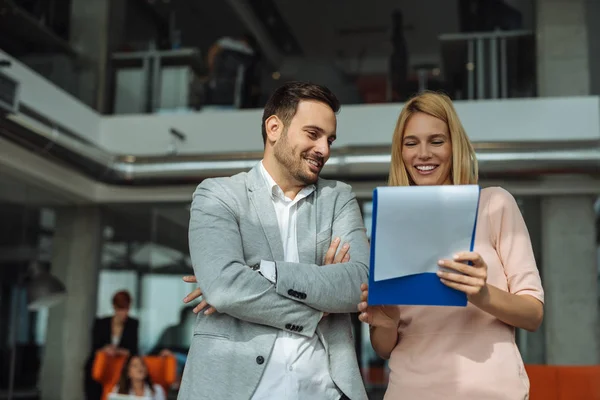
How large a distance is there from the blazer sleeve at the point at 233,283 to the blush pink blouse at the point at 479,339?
0.27 metres

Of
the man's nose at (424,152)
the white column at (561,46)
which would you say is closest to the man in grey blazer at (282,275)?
the man's nose at (424,152)

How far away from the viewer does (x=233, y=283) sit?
1.75 meters

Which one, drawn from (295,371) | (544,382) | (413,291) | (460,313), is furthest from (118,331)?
(413,291)

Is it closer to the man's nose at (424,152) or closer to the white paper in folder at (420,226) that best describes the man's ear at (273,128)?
the man's nose at (424,152)

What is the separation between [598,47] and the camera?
772cm

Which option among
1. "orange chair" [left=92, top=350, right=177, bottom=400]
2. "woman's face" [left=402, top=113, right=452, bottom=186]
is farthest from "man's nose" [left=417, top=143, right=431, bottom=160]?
"orange chair" [left=92, top=350, right=177, bottom=400]

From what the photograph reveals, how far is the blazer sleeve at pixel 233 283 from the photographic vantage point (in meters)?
1.74

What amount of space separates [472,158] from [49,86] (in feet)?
20.8

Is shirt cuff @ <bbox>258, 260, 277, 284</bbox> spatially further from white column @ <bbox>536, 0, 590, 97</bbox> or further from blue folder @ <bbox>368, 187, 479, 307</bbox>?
white column @ <bbox>536, 0, 590, 97</bbox>

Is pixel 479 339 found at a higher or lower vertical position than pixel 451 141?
lower

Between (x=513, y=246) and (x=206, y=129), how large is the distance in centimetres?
679

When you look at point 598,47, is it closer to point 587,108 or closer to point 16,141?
point 587,108

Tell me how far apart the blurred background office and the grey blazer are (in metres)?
4.87

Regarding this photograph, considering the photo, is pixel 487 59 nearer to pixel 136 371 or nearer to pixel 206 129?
pixel 206 129
